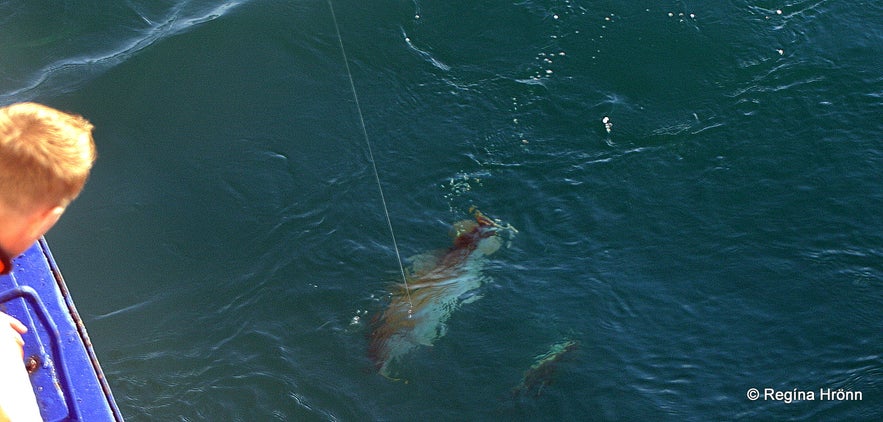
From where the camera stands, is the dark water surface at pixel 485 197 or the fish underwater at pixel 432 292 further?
the fish underwater at pixel 432 292

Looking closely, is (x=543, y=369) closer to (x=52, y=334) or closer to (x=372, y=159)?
(x=372, y=159)

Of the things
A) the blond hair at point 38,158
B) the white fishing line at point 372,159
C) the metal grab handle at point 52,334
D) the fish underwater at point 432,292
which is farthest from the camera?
the white fishing line at point 372,159

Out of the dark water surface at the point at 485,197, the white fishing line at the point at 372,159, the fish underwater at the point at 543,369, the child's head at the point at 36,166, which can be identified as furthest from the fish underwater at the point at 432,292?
the child's head at the point at 36,166

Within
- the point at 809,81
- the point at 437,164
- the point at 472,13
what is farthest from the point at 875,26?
the point at 437,164

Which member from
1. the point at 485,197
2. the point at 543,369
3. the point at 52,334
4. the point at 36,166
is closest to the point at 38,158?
the point at 36,166

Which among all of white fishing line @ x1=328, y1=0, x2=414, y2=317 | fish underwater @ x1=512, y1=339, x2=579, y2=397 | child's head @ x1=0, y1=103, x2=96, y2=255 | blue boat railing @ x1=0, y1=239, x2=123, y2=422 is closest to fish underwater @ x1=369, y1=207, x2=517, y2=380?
white fishing line @ x1=328, y1=0, x2=414, y2=317

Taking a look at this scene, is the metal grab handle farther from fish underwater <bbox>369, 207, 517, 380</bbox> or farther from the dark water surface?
fish underwater <bbox>369, 207, 517, 380</bbox>

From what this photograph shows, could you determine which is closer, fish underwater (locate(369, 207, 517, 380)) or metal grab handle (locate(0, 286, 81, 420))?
metal grab handle (locate(0, 286, 81, 420))

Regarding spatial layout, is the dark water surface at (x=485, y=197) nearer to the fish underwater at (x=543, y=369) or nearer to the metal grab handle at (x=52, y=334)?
the fish underwater at (x=543, y=369)
